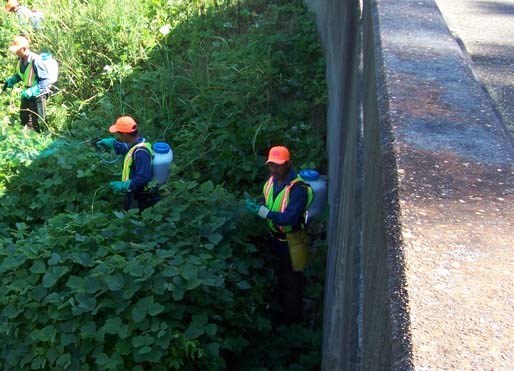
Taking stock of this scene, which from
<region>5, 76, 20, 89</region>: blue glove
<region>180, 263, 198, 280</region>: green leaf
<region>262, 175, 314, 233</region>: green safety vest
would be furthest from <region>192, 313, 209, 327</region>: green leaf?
<region>5, 76, 20, 89</region>: blue glove

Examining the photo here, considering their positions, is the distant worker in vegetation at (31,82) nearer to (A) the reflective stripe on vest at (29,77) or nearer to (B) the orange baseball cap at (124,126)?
(A) the reflective stripe on vest at (29,77)

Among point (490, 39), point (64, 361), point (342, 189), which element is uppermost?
point (490, 39)

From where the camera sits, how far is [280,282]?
17.1ft

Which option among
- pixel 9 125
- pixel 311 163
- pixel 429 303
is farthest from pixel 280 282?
pixel 9 125

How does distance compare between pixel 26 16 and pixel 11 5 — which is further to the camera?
pixel 11 5

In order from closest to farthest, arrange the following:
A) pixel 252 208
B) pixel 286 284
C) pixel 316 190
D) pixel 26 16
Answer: pixel 252 208 → pixel 286 284 → pixel 316 190 → pixel 26 16

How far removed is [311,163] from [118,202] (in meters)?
1.65

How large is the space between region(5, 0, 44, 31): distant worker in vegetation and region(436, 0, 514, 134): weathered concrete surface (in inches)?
262

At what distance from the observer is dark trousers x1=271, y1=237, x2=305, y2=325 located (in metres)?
5.12

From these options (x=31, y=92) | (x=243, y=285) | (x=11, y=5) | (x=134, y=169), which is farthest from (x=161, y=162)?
Answer: (x=11, y=5)

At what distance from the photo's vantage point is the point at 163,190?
209 inches

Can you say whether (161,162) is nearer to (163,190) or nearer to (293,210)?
(163,190)

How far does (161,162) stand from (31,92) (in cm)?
324

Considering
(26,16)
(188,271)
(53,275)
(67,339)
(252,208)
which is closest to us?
(67,339)
